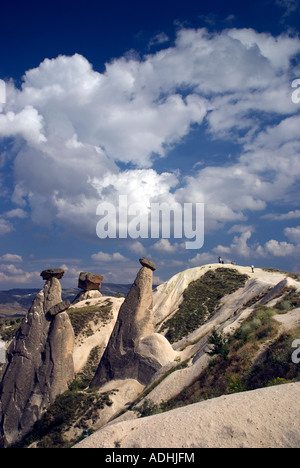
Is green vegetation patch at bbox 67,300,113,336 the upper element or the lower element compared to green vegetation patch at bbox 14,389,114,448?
upper

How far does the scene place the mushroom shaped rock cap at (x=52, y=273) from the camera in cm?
2297

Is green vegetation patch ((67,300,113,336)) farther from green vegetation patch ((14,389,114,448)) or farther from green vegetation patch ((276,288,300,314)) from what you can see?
green vegetation patch ((276,288,300,314))

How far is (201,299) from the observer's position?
43.4 metres

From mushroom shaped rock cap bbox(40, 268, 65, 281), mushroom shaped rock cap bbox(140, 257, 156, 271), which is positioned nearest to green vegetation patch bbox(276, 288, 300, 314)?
mushroom shaped rock cap bbox(140, 257, 156, 271)

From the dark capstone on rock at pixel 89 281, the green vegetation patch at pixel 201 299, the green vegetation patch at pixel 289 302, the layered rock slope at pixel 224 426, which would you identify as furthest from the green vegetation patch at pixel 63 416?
the dark capstone on rock at pixel 89 281

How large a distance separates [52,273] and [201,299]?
25.0 meters

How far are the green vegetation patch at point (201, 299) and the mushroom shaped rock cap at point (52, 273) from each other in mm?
17092

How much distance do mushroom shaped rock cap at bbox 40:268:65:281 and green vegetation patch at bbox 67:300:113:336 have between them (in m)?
13.0

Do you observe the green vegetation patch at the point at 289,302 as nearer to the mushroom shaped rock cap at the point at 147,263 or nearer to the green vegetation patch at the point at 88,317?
the mushroom shaped rock cap at the point at 147,263

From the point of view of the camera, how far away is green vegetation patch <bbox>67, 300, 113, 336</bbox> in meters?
34.8

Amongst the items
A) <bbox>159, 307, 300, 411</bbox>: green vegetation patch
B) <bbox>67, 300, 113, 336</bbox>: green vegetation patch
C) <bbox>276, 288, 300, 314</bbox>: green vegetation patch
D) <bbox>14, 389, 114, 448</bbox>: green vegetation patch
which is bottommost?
<bbox>14, 389, 114, 448</bbox>: green vegetation patch

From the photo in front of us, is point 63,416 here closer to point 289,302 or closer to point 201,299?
point 289,302

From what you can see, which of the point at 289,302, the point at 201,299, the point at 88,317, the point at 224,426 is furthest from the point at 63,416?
the point at 201,299

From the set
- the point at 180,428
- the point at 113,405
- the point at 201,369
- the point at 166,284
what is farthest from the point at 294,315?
the point at 166,284
